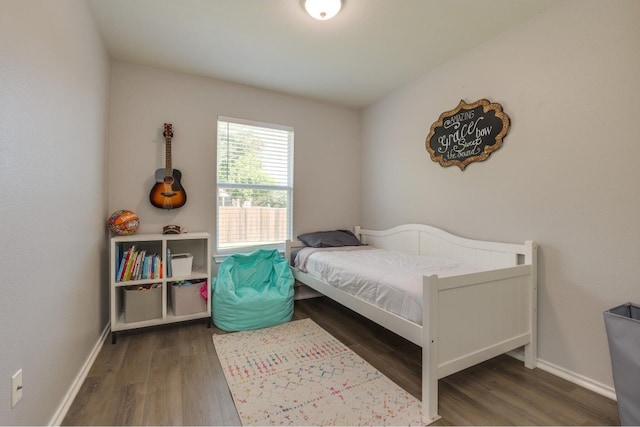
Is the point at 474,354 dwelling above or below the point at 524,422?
above

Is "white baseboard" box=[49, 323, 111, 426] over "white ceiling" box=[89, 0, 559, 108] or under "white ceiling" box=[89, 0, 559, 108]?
under

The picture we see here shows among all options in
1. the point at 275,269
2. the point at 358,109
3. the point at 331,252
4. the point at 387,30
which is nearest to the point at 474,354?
the point at 331,252

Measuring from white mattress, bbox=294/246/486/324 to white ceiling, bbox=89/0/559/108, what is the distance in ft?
5.75

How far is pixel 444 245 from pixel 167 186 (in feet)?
8.51

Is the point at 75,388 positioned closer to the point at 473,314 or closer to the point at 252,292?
the point at 252,292

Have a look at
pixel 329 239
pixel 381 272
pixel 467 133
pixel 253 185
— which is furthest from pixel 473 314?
pixel 253 185

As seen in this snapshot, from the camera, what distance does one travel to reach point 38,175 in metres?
1.22

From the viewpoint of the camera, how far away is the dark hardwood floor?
145 cm

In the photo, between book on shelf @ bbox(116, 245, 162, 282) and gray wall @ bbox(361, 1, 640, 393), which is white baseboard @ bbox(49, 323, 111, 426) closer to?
book on shelf @ bbox(116, 245, 162, 282)

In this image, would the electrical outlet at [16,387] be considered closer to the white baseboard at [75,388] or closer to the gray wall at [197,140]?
the white baseboard at [75,388]

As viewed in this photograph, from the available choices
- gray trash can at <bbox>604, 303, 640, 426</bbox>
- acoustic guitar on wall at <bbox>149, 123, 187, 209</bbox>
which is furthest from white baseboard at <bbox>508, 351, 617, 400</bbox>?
acoustic guitar on wall at <bbox>149, 123, 187, 209</bbox>

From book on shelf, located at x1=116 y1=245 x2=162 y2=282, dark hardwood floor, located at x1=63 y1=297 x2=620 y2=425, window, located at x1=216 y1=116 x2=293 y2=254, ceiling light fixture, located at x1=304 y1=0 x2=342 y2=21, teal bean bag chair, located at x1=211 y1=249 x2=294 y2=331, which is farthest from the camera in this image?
window, located at x1=216 y1=116 x2=293 y2=254

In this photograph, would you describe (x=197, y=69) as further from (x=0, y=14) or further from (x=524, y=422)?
(x=524, y=422)

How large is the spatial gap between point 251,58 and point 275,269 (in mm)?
1976
